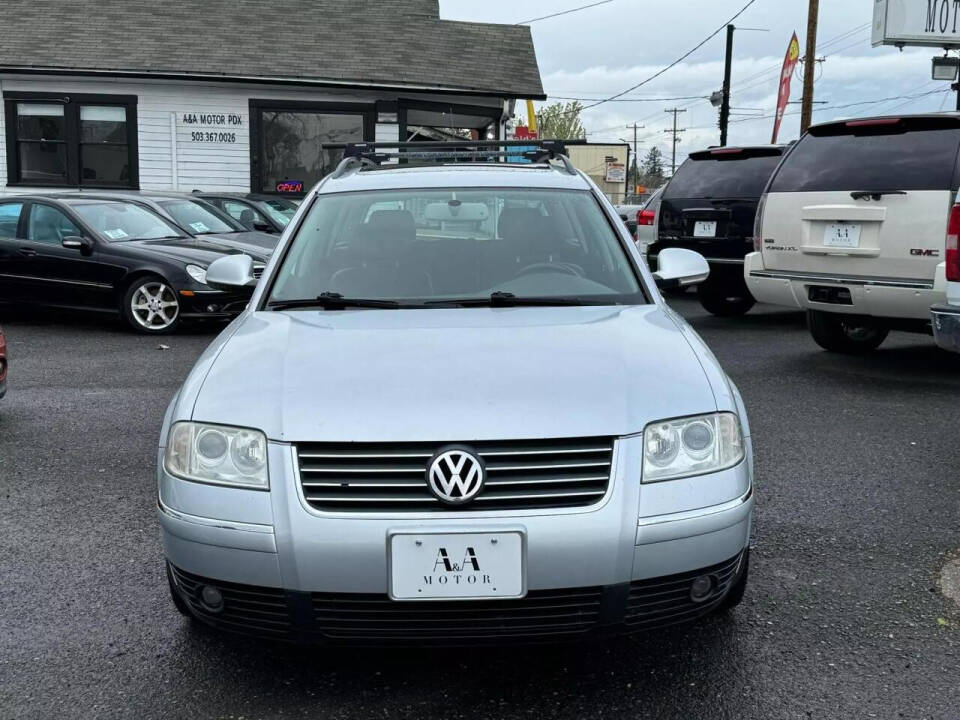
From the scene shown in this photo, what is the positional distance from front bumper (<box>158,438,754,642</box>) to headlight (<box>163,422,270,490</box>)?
4cm

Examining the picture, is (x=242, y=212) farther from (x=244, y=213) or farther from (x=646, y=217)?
(x=646, y=217)

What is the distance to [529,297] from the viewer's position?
3.80 metres

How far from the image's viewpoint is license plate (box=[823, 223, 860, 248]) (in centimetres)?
755

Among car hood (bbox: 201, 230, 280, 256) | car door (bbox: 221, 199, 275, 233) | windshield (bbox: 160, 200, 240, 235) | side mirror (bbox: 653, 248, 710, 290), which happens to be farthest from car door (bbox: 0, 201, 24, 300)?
side mirror (bbox: 653, 248, 710, 290)

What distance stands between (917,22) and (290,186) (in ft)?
48.7

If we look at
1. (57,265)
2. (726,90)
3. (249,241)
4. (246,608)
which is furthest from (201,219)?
(726,90)

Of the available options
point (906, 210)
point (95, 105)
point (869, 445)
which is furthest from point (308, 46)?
point (869, 445)

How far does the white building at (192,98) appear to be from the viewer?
1967 centimetres

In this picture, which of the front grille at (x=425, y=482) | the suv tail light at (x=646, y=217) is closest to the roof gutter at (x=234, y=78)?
the suv tail light at (x=646, y=217)

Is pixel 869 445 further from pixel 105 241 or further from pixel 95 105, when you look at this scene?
pixel 95 105

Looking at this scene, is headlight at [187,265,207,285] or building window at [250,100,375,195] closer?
headlight at [187,265,207,285]

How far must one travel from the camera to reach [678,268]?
14.7 ft

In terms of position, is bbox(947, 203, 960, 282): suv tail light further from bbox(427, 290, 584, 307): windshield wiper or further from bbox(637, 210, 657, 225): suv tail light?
bbox(637, 210, 657, 225): suv tail light

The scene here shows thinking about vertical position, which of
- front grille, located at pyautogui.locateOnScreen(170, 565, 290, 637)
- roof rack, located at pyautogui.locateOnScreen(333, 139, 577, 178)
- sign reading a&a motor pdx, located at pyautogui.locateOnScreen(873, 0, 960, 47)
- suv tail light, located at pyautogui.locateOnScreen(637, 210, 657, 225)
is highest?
sign reading a&a motor pdx, located at pyautogui.locateOnScreen(873, 0, 960, 47)
